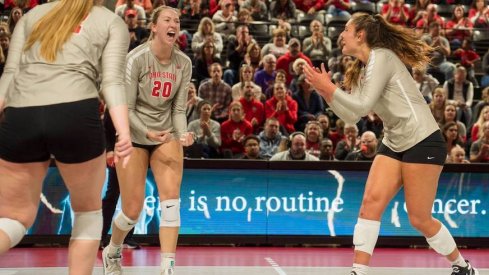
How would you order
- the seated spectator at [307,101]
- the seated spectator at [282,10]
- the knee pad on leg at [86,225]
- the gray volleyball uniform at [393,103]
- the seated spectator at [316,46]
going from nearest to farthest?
the knee pad on leg at [86,225], the gray volleyball uniform at [393,103], the seated spectator at [307,101], the seated spectator at [316,46], the seated spectator at [282,10]

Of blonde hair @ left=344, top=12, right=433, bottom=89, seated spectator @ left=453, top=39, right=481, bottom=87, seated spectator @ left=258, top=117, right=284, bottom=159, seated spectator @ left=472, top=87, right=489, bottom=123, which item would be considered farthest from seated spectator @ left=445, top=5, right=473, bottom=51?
blonde hair @ left=344, top=12, right=433, bottom=89

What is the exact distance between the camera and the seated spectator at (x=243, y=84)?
13727 millimetres

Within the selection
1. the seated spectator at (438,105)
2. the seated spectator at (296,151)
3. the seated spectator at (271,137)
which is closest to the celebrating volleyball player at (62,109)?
the seated spectator at (296,151)

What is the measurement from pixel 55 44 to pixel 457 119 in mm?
10576

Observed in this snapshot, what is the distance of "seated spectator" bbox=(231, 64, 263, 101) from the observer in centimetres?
1373

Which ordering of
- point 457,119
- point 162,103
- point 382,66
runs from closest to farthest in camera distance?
point 382,66 < point 162,103 < point 457,119

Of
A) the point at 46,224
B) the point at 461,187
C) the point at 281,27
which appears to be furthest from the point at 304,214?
the point at 281,27

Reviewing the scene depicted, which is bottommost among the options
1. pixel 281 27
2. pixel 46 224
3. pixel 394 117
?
pixel 46 224

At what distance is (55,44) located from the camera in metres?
4.61

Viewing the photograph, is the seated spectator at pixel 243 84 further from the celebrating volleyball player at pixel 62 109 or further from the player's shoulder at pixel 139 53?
the celebrating volleyball player at pixel 62 109

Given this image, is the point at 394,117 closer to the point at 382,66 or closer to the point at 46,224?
the point at 382,66

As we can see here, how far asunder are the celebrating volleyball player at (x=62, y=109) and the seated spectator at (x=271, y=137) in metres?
7.64

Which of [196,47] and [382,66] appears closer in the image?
[382,66]

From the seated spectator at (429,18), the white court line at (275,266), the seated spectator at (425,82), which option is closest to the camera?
the white court line at (275,266)
